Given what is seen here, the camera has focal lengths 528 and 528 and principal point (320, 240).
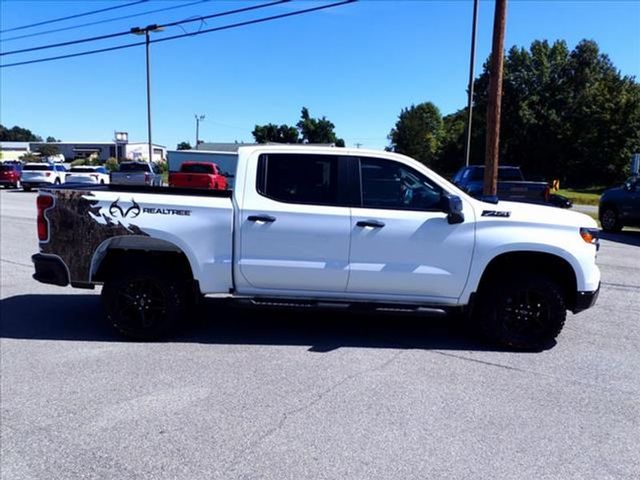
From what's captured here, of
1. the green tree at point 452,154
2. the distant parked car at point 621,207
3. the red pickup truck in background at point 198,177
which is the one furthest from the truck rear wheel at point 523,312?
the green tree at point 452,154

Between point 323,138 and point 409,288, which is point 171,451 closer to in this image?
point 409,288

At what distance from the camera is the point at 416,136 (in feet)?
305

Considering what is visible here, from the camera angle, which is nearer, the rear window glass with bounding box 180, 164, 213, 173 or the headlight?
the headlight

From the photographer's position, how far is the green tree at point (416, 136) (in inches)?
3590

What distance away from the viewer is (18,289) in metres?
7.38

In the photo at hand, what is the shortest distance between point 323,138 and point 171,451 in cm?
9380

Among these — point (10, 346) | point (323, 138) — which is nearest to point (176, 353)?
point (10, 346)

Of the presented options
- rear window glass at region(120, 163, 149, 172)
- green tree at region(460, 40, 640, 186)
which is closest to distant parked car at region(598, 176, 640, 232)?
rear window glass at region(120, 163, 149, 172)

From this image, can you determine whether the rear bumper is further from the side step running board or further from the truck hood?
the truck hood

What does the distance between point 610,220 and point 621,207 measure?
0.67m

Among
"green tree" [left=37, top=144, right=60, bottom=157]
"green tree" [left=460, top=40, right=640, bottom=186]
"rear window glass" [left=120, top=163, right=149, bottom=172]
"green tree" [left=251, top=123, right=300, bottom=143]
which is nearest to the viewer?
"rear window glass" [left=120, top=163, right=149, bottom=172]

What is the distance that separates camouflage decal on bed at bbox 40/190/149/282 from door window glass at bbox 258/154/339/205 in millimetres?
1274

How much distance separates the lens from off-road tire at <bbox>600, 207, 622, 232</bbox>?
51.2ft

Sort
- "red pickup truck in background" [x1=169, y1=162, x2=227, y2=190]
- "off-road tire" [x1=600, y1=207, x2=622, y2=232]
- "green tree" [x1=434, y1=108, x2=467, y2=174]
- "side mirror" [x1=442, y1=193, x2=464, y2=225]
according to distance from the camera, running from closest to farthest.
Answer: "side mirror" [x1=442, y1=193, x2=464, y2=225] < "off-road tire" [x1=600, y1=207, x2=622, y2=232] < "red pickup truck in background" [x1=169, y1=162, x2=227, y2=190] < "green tree" [x1=434, y1=108, x2=467, y2=174]
